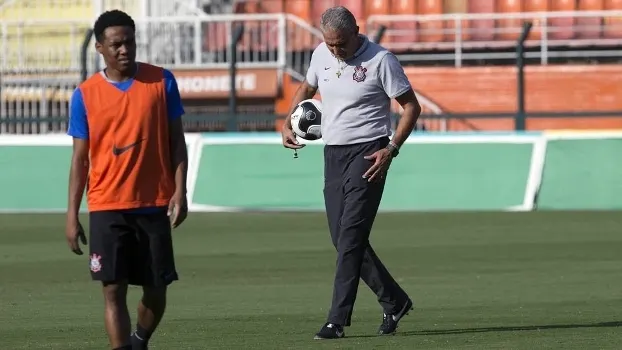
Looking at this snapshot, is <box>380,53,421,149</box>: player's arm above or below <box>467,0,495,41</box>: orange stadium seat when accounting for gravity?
above

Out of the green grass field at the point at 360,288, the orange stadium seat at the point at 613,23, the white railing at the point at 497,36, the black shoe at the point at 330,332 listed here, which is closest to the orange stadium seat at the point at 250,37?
the white railing at the point at 497,36

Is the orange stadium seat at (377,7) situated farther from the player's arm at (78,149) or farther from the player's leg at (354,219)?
the player's arm at (78,149)

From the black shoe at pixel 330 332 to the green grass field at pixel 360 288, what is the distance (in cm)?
7

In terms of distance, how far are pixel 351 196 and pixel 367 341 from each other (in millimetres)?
813

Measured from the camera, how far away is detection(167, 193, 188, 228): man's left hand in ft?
23.7

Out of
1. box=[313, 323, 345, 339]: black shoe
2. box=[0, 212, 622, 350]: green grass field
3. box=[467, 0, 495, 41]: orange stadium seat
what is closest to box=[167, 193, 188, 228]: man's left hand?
box=[0, 212, 622, 350]: green grass field

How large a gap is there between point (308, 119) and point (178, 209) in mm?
2271

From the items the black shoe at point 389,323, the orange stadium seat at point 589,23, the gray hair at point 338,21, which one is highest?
the gray hair at point 338,21

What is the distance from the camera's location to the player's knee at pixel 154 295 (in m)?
7.49

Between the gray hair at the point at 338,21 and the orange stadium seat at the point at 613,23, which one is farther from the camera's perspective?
the orange stadium seat at the point at 613,23

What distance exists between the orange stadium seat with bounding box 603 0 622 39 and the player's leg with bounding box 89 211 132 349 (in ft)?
65.4

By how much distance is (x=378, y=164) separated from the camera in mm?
8852

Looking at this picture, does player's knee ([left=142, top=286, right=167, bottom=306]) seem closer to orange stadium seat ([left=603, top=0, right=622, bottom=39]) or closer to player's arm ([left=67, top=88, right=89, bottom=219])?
player's arm ([left=67, top=88, right=89, bottom=219])

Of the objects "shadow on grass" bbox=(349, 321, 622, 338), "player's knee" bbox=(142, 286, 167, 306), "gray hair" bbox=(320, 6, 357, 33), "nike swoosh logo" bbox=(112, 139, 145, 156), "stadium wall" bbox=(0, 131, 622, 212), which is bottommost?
"stadium wall" bbox=(0, 131, 622, 212)
